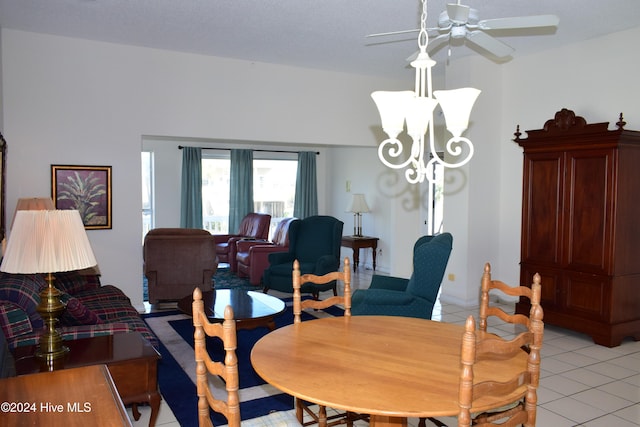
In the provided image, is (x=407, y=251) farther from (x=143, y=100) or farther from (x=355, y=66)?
(x=143, y=100)

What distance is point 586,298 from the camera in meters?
4.76

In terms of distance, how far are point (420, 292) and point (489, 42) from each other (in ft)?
6.32

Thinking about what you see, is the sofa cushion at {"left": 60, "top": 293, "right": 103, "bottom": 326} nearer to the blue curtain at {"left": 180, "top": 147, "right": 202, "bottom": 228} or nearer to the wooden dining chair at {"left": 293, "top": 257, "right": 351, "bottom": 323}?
the wooden dining chair at {"left": 293, "top": 257, "right": 351, "bottom": 323}

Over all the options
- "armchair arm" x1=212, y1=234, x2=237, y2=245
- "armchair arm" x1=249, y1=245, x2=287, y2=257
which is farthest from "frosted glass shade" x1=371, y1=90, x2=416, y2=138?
"armchair arm" x1=212, y1=234, x2=237, y2=245

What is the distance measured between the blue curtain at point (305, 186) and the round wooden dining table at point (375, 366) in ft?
24.3

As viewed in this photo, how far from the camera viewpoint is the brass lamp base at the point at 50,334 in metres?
2.51

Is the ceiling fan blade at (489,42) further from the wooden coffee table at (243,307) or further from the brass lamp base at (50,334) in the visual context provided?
the brass lamp base at (50,334)

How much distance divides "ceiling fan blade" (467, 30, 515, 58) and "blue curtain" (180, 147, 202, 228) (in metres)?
6.81

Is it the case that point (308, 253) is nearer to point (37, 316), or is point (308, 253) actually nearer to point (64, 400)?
point (37, 316)

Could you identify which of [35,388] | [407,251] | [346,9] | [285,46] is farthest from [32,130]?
[407,251]

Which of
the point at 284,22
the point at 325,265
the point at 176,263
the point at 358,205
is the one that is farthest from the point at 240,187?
the point at 284,22

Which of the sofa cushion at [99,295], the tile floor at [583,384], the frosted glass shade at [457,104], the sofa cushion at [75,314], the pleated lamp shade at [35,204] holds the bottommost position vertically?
the tile floor at [583,384]

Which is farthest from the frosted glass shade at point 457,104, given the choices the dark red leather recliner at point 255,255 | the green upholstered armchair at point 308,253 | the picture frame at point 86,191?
the dark red leather recliner at point 255,255

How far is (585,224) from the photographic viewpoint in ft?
15.7
